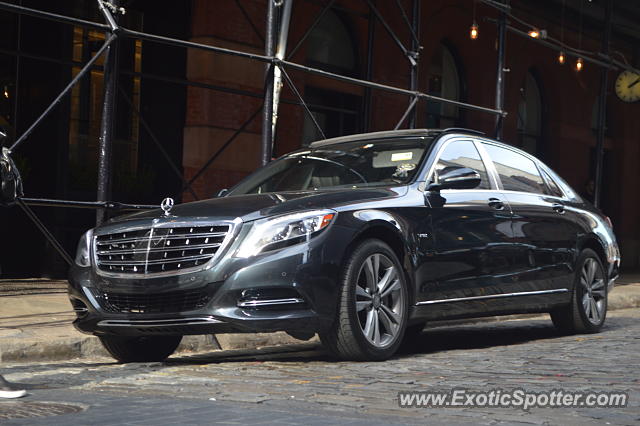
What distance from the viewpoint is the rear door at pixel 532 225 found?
28.3 ft

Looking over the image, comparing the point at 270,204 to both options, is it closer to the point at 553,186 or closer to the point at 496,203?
the point at 496,203

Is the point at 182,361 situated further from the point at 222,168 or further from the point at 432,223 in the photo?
the point at 222,168

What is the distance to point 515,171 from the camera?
30.0 ft

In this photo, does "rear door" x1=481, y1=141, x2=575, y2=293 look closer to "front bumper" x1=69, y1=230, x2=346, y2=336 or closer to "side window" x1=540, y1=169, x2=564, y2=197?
"side window" x1=540, y1=169, x2=564, y2=197

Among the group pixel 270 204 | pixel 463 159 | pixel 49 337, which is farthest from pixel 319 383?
pixel 463 159

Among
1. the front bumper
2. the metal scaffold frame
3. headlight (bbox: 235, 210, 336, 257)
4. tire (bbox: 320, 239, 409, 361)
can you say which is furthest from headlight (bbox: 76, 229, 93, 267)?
tire (bbox: 320, 239, 409, 361)

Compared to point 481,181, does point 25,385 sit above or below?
below

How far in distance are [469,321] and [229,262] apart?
505 cm

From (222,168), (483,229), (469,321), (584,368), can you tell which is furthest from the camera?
(222,168)

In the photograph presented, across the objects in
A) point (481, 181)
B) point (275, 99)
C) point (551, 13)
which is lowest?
point (481, 181)

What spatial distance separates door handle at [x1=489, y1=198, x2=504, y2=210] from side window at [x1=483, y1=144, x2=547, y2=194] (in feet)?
1.08

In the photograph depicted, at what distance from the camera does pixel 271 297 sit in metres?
6.59

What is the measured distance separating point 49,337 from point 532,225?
3.84 metres

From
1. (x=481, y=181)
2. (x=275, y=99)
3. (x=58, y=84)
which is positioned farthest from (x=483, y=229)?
(x=58, y=84)
